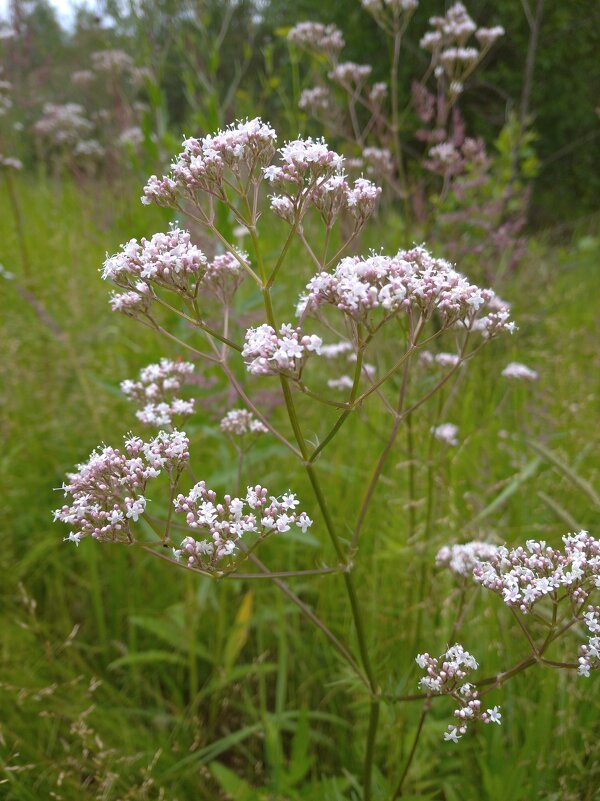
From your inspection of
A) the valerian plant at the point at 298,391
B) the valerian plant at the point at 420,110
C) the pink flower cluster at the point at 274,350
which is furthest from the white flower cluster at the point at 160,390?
the valerian plant at the point at 420,110

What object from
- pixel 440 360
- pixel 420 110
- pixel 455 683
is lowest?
pixel 455 683

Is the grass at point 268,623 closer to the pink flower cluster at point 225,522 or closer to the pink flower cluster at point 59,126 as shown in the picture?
the pink flower cluster at point 225,522

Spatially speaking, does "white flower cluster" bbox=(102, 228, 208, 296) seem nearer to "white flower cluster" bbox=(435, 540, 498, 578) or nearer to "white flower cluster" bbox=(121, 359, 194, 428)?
"white flower cluster" bbox=(121, 359, 194, 428)

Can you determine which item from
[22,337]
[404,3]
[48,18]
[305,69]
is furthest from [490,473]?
[48,18]

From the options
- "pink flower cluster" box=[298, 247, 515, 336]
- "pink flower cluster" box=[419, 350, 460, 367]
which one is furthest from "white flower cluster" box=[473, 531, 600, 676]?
"pink flower cluster" box=[419, 350, 460, 367]

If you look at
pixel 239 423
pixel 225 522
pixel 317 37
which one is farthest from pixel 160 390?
pixel 317 37

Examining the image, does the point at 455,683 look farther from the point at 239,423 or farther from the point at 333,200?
the point at 333,200

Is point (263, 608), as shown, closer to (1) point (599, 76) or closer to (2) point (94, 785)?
(2) point (94, 785)
